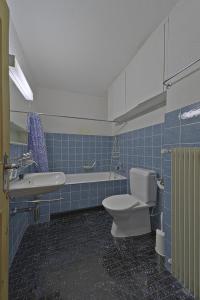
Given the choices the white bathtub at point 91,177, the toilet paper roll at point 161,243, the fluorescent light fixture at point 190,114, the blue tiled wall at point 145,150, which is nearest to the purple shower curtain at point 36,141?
the white bathtub at point 91,177

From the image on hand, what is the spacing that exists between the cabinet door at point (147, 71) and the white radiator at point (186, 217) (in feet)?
2.54

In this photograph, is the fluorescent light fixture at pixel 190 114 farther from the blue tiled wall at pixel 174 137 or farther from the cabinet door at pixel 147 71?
the cabinet door at pixel 147 71

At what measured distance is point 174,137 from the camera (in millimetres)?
1227

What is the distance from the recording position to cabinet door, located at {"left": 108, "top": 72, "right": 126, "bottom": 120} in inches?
89.4

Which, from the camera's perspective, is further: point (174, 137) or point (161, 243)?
point (161, 243)

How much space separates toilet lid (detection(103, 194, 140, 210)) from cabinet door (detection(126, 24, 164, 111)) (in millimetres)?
1220

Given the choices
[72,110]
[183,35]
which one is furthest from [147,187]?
[72,110]

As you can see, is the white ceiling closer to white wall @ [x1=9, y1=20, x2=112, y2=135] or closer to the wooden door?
white wall @ [x1=9, y1=20, x2=112, y2=135]

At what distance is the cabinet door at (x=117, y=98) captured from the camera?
2.27 meters

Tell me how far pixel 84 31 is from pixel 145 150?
61.5 inches

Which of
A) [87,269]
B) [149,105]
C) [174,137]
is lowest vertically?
[87,269]

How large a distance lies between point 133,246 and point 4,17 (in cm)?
208

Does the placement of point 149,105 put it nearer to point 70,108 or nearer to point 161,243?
point 161,243

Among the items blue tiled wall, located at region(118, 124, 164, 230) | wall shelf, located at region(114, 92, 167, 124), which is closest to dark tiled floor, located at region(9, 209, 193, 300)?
blue tiled wall, located at region(118, 124, 164, 230)
